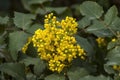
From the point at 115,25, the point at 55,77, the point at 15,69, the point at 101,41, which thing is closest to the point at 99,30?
the point at 115,25

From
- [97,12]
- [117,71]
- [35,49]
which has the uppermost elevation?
[97,12]

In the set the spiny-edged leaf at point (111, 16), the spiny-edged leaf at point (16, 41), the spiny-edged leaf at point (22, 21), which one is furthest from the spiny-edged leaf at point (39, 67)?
the spiny-edged leaf at point (111, 16)

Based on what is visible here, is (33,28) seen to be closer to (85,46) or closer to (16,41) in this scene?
(16,41)

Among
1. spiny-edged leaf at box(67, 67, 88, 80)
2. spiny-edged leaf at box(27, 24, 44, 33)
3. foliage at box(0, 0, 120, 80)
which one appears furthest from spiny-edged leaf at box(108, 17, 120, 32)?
spiny-edged leaf at box(27, 24, 44, 33)

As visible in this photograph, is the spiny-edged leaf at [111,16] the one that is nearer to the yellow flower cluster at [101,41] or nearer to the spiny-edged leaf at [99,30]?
the spiny-edged leaf at [99,30]

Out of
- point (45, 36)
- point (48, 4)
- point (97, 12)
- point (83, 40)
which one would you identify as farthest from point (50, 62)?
point (48, 4)

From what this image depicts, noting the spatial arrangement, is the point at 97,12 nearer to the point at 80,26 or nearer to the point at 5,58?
the point at 80,26

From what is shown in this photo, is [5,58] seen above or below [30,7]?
below
